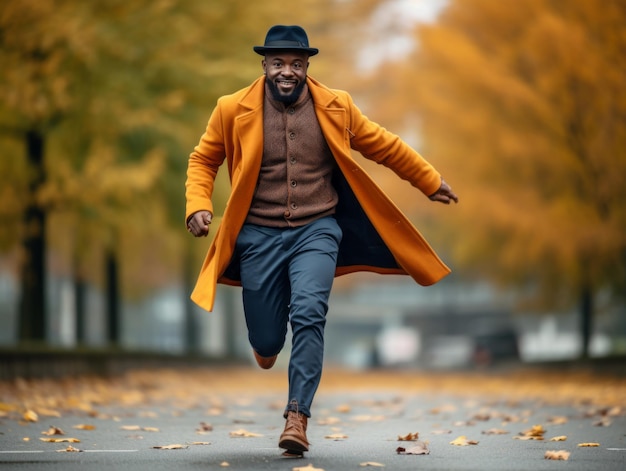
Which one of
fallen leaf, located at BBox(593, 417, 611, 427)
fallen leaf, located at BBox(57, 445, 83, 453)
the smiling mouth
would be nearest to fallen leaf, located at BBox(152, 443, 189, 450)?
fallen leaf, located at BBox(57, 445, 83, 453)

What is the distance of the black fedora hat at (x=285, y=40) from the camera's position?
5973mm

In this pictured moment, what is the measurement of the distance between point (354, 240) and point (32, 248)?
37.8 ft

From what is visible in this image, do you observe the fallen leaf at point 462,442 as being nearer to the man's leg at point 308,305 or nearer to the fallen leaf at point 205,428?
the man's leg at point 308,305

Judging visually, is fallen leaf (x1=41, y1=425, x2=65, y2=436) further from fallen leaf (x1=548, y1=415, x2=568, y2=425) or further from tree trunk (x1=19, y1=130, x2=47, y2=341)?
tree trunk (x1=19, y1=130, x2=47, y2=341)

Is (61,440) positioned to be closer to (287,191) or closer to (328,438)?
(328,438)

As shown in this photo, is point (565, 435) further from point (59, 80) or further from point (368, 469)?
point (59, 80)

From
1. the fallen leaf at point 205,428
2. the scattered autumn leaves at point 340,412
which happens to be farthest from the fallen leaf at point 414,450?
the fallen leaf at point 205,428

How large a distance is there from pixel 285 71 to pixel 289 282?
1039mm

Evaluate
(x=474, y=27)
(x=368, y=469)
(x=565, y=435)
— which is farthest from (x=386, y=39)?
(x=368, y=469)

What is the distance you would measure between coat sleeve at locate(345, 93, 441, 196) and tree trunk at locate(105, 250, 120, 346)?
48.8ft

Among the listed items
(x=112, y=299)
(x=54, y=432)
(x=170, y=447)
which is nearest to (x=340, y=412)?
(x=54, y=432)

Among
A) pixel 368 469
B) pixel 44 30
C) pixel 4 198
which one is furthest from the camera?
pixel 4 198

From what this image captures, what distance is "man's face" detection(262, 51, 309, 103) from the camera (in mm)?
6023

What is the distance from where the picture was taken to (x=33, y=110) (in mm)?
14234
